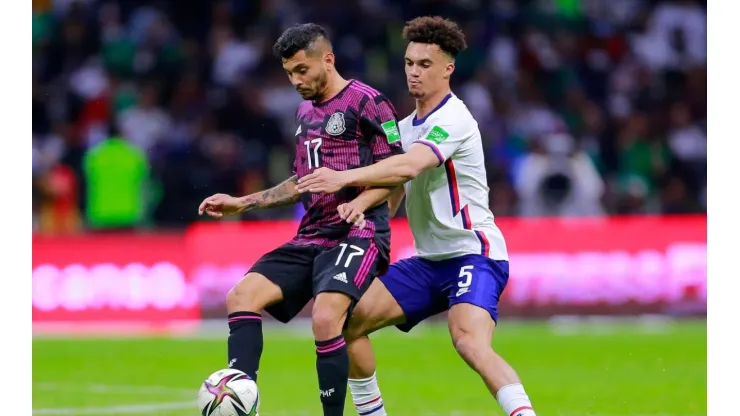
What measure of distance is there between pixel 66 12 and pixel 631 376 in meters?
12.5

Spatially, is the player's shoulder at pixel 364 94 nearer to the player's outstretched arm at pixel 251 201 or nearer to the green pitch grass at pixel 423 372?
the player's outstretched arm at pixel 251 201

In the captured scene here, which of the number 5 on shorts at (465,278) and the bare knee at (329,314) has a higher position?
the number 5 on shorts at (465,278)

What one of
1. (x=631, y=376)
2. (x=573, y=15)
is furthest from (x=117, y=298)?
(x=573, y=15)

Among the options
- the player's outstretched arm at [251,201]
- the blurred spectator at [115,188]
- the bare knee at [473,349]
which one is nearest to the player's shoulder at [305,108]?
the player's outstretched arm at [251,201]

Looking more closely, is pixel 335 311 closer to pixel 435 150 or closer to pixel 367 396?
pixel 367 396

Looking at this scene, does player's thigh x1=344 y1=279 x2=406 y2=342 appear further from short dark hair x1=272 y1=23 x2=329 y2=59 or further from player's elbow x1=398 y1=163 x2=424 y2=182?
short dark hair x1=272 y1=23 x2=329 y2=59

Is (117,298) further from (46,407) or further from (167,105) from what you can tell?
(46,407)

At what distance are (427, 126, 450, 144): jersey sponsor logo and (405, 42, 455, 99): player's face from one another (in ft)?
1.15

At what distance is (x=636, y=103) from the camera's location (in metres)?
19.9

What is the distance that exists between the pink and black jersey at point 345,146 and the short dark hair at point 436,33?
473 millimetres

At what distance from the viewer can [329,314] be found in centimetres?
660

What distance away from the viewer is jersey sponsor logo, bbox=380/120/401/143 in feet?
22.5

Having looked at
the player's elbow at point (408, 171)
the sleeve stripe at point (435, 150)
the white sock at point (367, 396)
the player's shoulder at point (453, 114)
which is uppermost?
the player's shoulder at point (453, 114)

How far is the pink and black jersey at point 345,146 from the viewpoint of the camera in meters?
6.88
